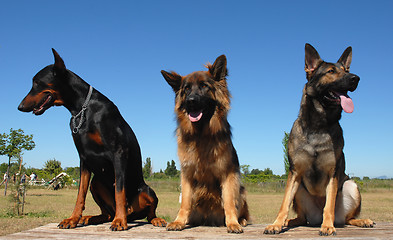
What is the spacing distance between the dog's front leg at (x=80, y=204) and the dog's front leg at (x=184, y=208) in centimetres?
124

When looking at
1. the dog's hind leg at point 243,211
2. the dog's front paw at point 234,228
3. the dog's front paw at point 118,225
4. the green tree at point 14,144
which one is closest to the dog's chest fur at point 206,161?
the dog's hind leg at point 243,211

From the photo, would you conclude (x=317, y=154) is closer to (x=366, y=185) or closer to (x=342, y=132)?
(x=342, y=132)

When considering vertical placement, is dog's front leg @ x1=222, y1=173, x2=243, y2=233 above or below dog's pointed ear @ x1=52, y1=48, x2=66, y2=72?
below

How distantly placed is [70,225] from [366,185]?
4508cm

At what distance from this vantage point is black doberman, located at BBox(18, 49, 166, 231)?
4109 millimetres

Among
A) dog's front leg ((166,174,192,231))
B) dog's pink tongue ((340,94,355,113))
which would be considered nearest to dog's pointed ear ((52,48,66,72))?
dog's front leg ((166,174,192,231))

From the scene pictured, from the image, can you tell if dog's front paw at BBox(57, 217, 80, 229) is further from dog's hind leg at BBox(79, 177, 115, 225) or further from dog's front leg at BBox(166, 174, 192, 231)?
dog's front leg at BBox(166, 174, 192, 231)

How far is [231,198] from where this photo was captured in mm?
4188

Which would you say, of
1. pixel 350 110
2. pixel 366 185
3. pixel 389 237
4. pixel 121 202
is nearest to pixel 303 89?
pixel 350 110

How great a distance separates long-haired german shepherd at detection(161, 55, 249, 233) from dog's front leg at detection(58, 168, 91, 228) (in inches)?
49.6

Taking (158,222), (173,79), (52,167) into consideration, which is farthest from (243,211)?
(52,167)

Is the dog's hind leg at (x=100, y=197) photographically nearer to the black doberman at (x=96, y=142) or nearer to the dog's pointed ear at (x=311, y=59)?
the black doberman at (x=96, y=142)

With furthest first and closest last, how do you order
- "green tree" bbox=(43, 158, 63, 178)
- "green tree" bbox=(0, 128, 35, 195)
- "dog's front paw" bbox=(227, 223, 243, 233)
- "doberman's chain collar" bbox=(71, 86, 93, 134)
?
1. "green tree" bbox=(43, 158, 63, 178)
2. "green tree" bbox=(0, 128, 35, 195)
3. "doberman's chain collar" bbox=(71, 86, 93, 134)
4. "dog's front paw" bbox=(227, 223, 243, 233)

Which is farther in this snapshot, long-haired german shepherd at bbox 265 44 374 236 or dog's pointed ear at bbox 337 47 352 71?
dog's pointed ear at bbox 337 47 352 71
